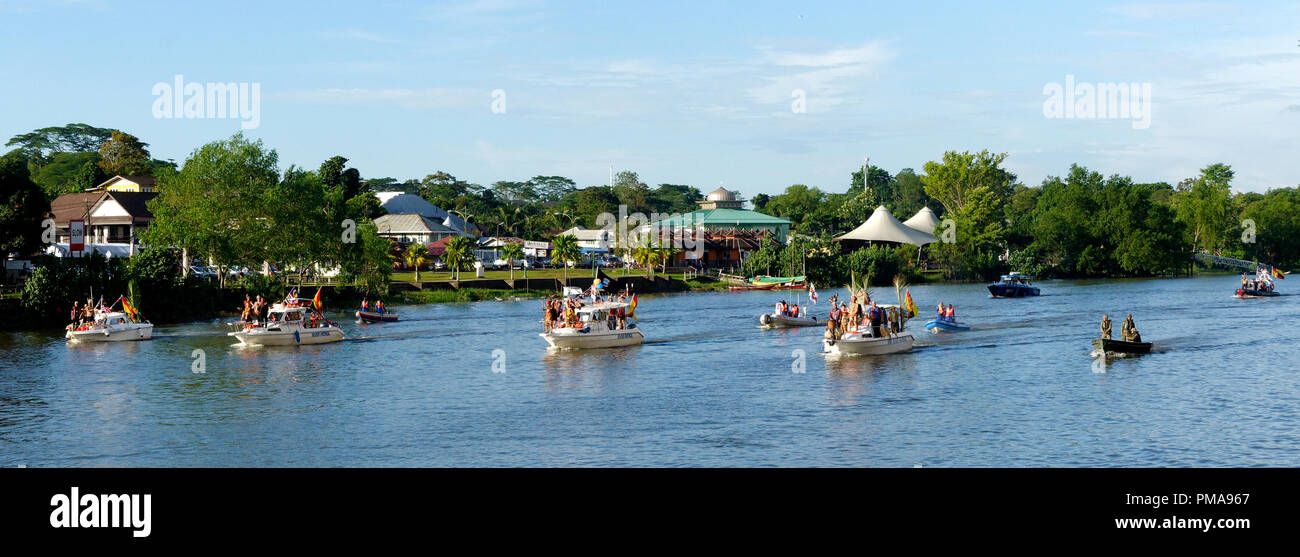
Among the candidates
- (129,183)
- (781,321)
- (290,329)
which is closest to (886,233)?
(781,321)

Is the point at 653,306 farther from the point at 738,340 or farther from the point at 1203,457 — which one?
the point at 1203,457

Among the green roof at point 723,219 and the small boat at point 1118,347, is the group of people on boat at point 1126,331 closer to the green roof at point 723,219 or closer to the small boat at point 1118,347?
the small boat at point 1118,347

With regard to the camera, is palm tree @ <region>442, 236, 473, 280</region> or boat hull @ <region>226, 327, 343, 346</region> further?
palm tree @ <region>442, 236, 473, 280</region>

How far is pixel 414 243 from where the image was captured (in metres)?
128

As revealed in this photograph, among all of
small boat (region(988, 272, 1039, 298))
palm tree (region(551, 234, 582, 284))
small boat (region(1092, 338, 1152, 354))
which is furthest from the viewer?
palm tree (region(551, 234, 582, 284))

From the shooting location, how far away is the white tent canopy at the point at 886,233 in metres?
152

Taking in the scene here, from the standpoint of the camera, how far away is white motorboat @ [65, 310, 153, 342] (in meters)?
62.0

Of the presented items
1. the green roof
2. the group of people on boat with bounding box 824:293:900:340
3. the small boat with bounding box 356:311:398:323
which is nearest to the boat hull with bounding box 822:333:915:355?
the group of people on boat with bounding box 824:293:900:340

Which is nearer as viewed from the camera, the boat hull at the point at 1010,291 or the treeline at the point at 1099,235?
the boat hull at the point at 1010,291

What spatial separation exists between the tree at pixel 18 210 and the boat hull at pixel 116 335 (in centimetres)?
1410

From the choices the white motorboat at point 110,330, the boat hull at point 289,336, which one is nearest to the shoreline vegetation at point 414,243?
the white motorboat at point 110,330

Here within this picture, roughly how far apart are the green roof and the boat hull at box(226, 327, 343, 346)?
100837mm

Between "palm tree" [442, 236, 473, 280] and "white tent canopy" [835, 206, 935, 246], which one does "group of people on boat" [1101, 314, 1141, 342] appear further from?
"white tent canopy" [835, 206, 935, 246]
